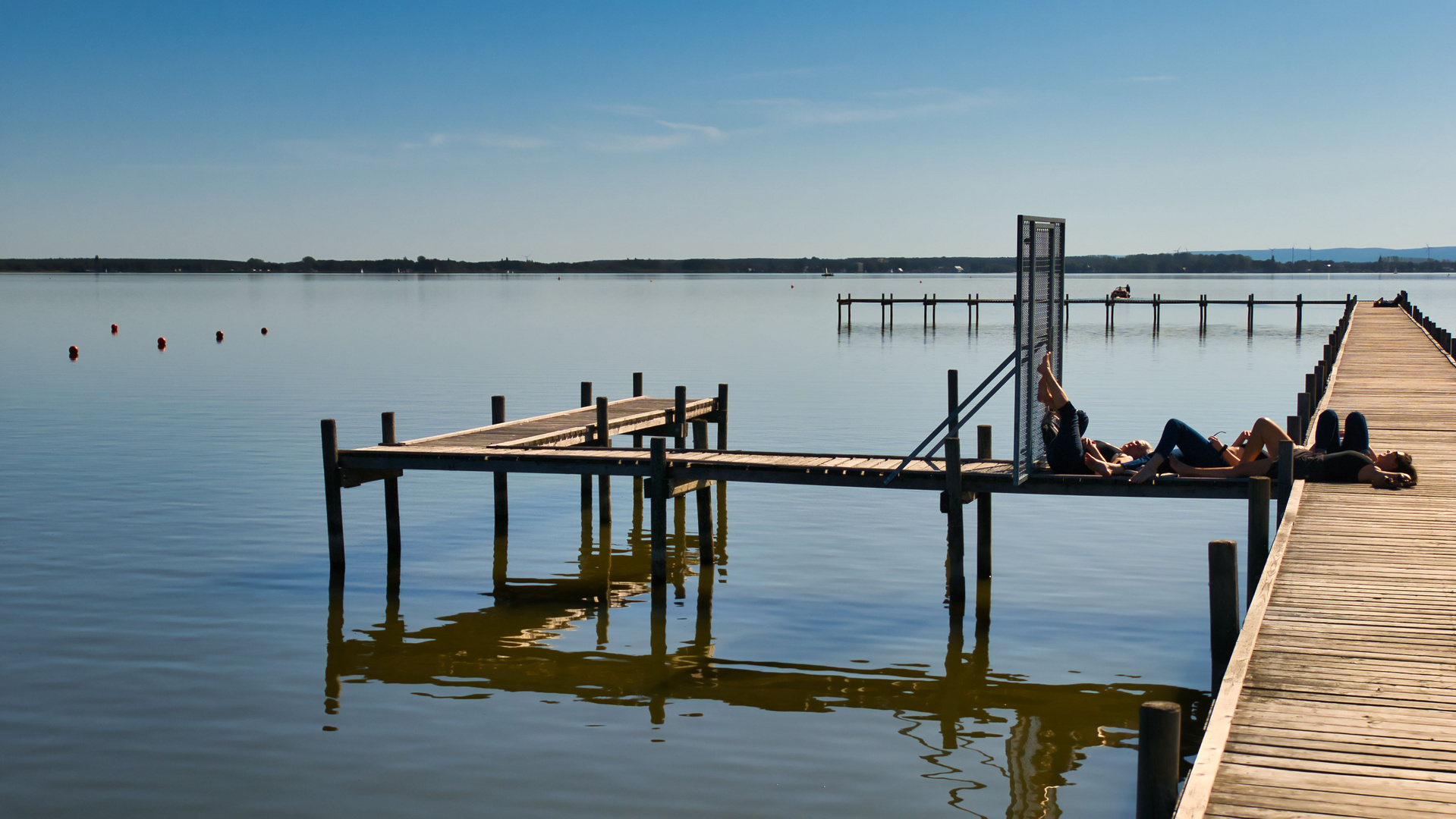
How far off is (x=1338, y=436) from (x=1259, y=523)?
9.47 feet

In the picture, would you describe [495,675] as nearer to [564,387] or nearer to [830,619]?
[830,619]

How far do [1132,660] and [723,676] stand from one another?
13.2 ft

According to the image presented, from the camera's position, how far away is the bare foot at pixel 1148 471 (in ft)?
43.5

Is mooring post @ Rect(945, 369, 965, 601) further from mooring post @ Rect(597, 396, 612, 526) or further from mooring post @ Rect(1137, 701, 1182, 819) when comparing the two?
mooring post @ Rect(1137, 701, 1182, 819)

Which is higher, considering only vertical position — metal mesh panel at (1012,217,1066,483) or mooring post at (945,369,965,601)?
metal mesh panel at (1012,217,1066,483)

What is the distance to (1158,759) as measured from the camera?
5.87 m

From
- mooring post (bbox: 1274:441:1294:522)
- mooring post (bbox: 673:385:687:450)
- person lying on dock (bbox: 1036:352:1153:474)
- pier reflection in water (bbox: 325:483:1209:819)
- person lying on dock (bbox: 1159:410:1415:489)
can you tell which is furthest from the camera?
mooring post (bbox: 673:385:687:450)

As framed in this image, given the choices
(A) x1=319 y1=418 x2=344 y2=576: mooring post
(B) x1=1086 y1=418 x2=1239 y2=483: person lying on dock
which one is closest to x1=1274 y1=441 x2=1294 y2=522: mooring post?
(B) x1=1086 y1=418 x2=1239 y2=483: person lying on dock

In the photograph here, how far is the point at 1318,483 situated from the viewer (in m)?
13.3

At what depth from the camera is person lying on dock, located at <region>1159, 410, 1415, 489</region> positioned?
12.9 metres

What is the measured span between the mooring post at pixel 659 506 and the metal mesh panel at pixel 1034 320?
12.8ft

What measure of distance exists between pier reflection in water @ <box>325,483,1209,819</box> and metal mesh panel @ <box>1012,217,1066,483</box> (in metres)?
2.04

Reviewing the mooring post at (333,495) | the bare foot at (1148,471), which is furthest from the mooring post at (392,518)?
the bare foot at (1148,471)

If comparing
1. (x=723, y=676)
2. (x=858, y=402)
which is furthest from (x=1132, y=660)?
(x=858, y=402)
